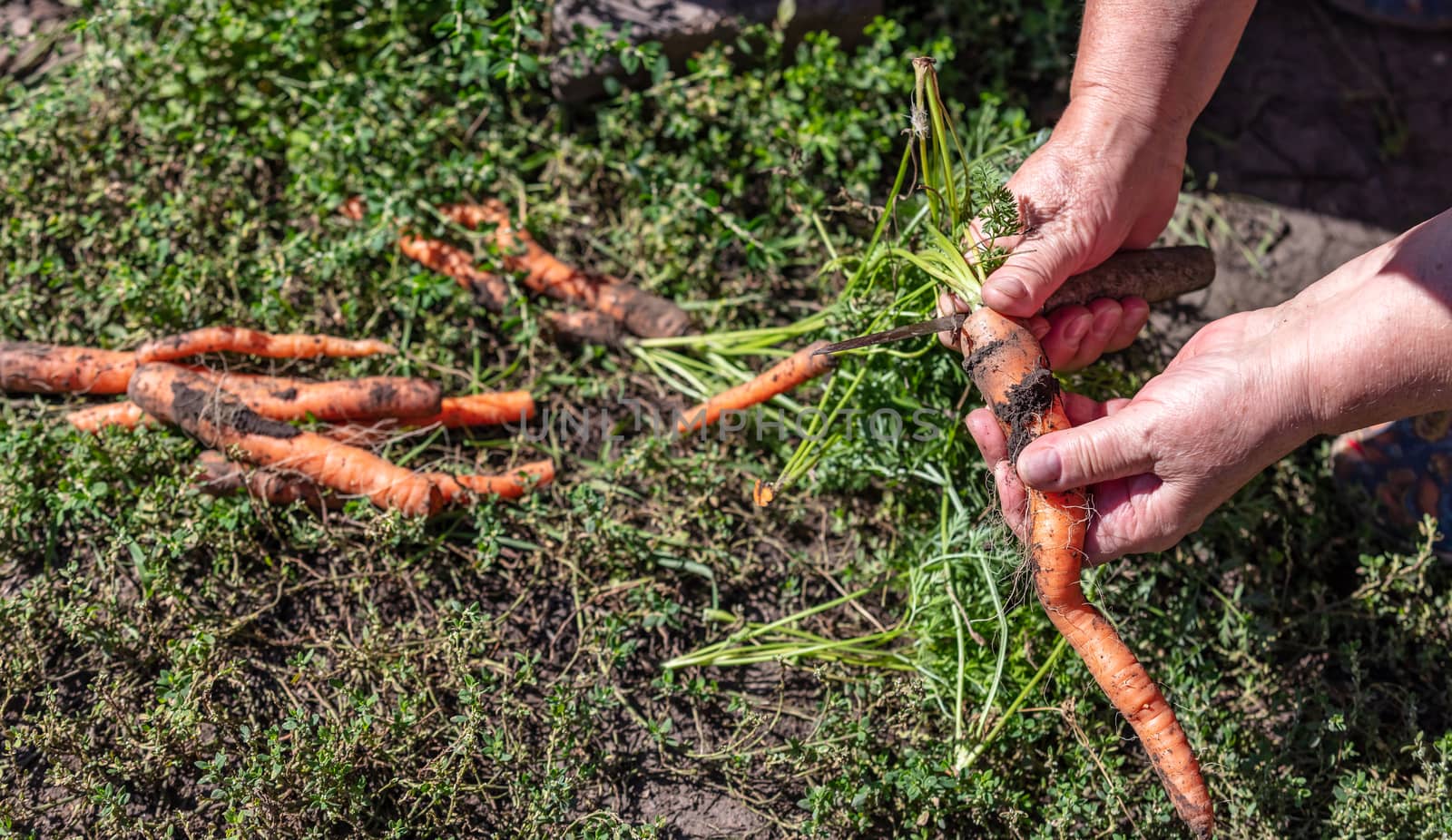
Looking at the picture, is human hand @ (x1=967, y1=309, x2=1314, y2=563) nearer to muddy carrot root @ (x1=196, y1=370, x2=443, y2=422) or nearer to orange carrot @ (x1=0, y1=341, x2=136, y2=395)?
muddy carrot root @ (x1=196, y1=370, x2=443, y2=422)

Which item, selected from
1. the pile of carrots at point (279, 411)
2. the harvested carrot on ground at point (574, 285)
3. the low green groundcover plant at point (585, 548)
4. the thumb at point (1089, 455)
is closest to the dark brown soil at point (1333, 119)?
the low green groundcover plant at point (585, 548)

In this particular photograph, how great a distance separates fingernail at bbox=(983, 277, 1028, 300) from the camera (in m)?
2.06

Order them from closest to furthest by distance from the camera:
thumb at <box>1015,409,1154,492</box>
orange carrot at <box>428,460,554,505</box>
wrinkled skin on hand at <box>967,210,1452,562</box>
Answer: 1. wrinkled skin on hand at <box>967,210,1452,562</box>
2. thumb at <box>1015,409,1154,492</box>
3. orange carrot at <box>428,460,554,505</box>

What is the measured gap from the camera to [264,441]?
2488mm

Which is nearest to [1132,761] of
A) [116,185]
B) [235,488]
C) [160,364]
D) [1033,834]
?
[1033,834]

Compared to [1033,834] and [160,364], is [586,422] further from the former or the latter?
[1033,834]

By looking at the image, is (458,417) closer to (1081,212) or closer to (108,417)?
(108,417)

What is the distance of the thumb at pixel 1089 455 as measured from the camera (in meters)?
1.96

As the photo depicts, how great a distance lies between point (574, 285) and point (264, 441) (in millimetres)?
920

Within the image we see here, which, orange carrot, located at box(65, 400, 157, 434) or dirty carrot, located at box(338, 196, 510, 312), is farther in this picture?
dirty carrot, located at box(338, 196, 510, 312)

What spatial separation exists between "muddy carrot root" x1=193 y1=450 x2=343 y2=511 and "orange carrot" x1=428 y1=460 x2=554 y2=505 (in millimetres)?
297

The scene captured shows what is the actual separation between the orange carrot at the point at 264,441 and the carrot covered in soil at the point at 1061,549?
1.38 metres

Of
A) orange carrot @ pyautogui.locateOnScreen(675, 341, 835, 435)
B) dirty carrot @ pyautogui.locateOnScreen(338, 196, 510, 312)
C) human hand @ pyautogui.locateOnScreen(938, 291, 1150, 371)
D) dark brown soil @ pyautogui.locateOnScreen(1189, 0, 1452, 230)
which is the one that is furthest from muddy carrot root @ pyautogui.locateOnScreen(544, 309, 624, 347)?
dark brown soil @ pyautogui.locateOnScreen(1189, 0, 1452, 230)

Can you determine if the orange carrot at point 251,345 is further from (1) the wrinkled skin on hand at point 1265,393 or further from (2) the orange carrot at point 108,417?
(1) the wrinkled skin on hand at point 1265,393
